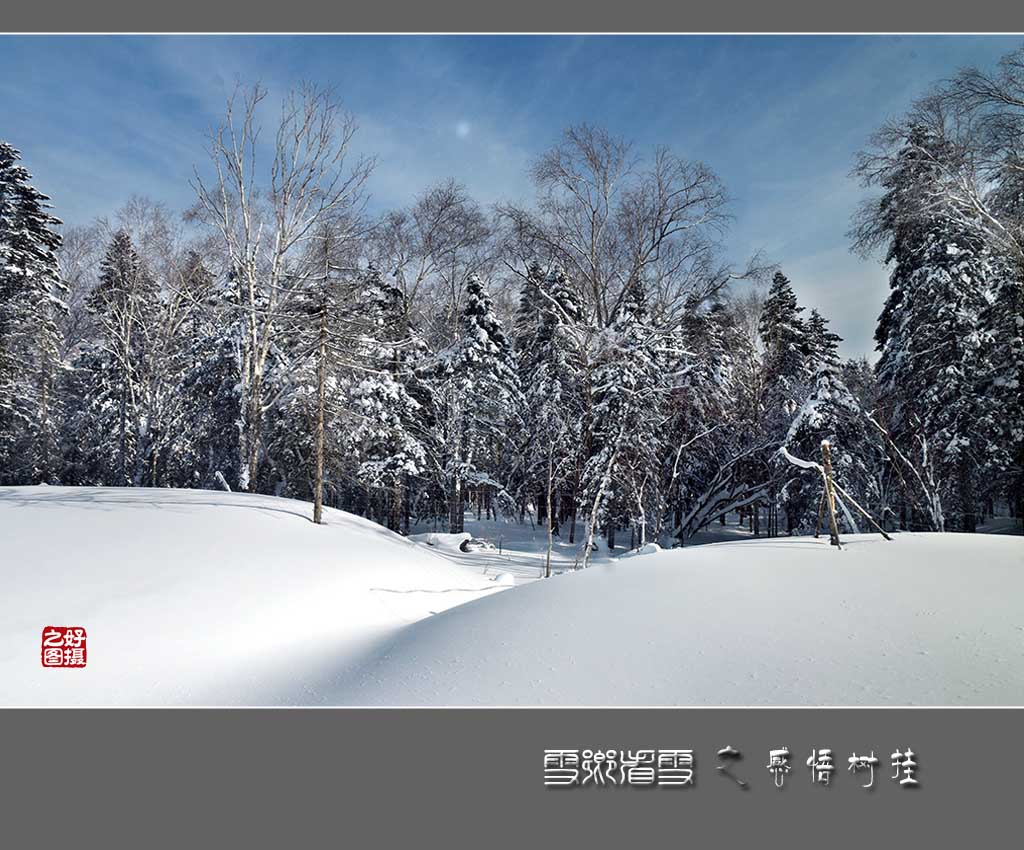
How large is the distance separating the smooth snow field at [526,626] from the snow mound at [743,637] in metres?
0.02

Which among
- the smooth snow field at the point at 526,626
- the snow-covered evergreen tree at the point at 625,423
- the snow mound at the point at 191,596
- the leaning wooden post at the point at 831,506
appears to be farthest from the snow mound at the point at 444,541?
the leaning wooden post at the point at 831,506

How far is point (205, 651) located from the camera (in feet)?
17.1

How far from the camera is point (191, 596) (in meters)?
6.06

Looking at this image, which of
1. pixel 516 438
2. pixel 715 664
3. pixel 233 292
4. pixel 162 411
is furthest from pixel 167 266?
pixel 715 664

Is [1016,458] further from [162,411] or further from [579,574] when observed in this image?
[162,411]

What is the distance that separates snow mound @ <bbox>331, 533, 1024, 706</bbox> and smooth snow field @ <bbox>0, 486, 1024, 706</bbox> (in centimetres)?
2

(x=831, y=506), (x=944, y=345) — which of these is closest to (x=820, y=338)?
(x=944, y=345)

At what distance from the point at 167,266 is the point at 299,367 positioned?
7.33m

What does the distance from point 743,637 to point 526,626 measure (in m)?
1.73

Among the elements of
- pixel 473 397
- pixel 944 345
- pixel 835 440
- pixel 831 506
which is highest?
pixel 944 345

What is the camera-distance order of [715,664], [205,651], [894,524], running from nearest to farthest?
[715,664]
[205,651]
[894,524]

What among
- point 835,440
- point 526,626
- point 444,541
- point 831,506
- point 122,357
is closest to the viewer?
point 526,626

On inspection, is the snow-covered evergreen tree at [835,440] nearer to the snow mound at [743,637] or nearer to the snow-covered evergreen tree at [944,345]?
the snow-covered evergreen tree at [944,345]

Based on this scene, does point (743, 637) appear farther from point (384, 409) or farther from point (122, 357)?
point (122, 357)
